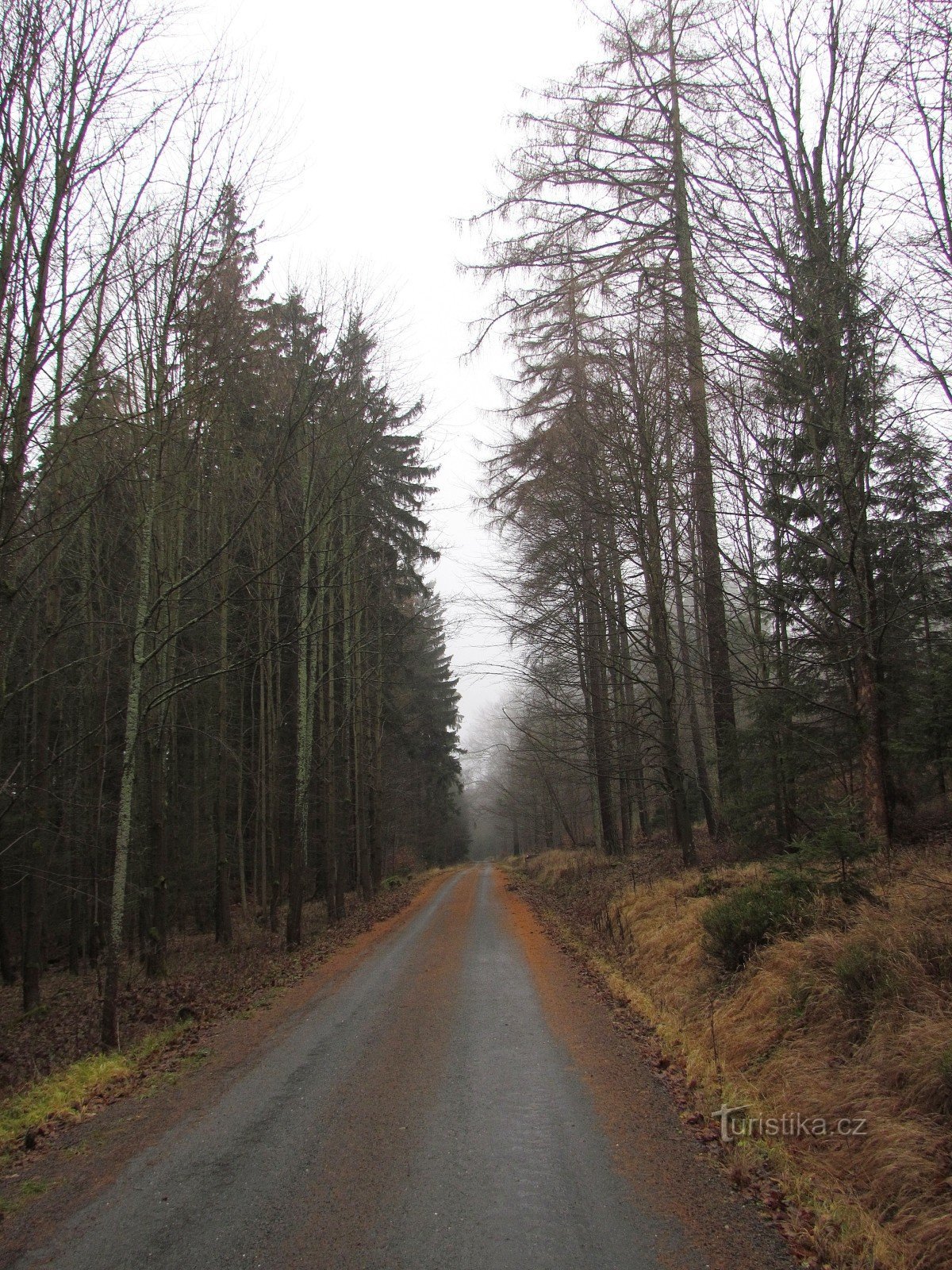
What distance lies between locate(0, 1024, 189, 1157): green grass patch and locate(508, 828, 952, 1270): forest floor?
14.4 feet

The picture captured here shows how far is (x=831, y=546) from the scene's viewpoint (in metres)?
7.28

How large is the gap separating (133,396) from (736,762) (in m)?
10.3

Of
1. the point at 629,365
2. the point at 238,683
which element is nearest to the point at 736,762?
the point at 629,365

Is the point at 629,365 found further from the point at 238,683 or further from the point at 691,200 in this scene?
the point at 238,683

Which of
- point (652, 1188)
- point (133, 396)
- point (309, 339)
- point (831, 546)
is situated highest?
point (309, 339)

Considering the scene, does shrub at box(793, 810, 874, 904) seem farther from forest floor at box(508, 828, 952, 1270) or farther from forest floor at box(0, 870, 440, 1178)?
forest floor at box(0, 870, 440, 1178)

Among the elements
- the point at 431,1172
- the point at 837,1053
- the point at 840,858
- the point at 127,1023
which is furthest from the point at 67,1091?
the point at 840,858

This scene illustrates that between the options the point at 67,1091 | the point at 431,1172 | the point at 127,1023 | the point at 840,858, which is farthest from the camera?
the point at 127,1023

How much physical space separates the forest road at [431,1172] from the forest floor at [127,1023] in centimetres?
104

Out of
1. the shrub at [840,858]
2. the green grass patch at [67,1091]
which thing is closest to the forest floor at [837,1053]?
the shrub at [840,858]
